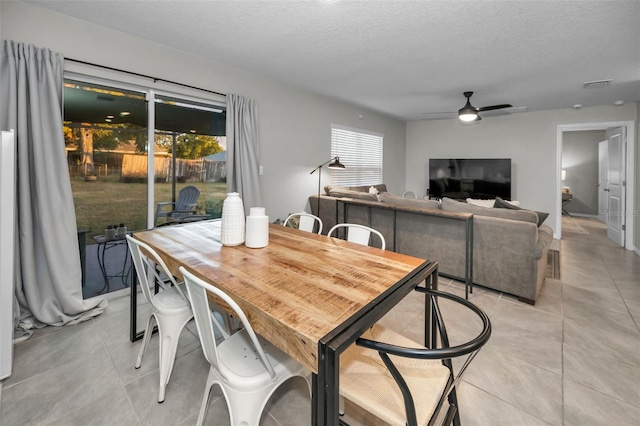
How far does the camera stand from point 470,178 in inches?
232

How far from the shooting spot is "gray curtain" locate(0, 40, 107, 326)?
2.06 m

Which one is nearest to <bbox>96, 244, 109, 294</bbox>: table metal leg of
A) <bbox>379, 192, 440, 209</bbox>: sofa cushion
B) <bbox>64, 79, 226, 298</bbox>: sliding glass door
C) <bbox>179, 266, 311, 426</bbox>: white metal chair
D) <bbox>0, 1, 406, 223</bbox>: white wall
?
<bbox>64, 79, 226, 298</bbox>: sliding glass door

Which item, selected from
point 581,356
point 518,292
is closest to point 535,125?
point 518,292

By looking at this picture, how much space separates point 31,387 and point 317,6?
2.99 meters

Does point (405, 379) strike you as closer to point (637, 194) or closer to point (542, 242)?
point (542, 242)

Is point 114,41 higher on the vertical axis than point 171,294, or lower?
higher

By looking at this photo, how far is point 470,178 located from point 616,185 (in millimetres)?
2189

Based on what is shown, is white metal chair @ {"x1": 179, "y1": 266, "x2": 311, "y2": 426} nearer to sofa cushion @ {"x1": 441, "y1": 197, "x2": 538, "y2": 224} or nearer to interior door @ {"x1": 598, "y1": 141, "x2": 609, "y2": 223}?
sofa cushion @ {"x1": 441, "y1": 197, "x2": 538, "y2": 224}

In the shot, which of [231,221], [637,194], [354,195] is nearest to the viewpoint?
[231,221]

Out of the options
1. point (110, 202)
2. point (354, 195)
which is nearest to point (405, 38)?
point (354, 195)

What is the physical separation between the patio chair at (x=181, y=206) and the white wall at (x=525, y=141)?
5302 mm

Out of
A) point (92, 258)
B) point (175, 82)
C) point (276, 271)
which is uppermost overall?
point (175, 82)

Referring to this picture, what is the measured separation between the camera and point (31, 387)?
1623 millimetres

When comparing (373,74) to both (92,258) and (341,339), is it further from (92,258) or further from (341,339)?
(92,258)
